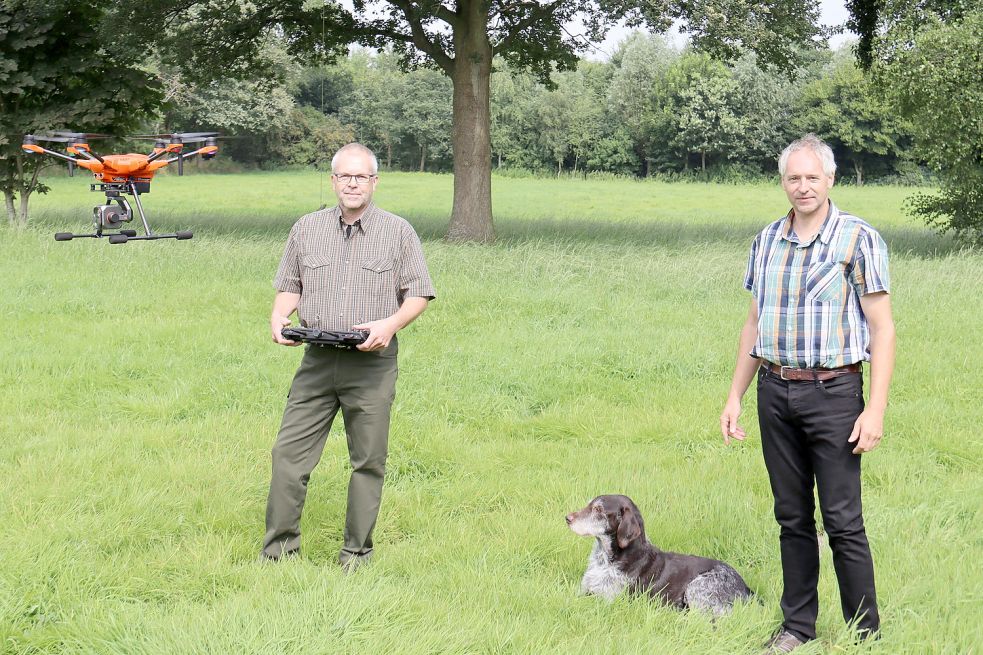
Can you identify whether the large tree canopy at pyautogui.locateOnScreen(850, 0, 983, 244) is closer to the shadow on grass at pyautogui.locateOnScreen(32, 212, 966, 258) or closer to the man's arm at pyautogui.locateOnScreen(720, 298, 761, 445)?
the shadow on grass at pyautogui.locateOnScreen(32, 212, 966, 258)

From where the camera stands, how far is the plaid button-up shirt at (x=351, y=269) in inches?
179

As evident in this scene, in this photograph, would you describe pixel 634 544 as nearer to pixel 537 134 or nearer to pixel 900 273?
pixel 900 273

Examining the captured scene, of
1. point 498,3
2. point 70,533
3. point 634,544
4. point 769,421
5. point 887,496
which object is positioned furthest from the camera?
point 498,3

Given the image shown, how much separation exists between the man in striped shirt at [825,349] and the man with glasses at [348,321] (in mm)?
1703

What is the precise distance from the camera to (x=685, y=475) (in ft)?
19.9

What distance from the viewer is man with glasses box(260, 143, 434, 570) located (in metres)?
4.53

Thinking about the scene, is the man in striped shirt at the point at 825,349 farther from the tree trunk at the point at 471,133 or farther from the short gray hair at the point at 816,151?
the tree trunk at the point at 471,133

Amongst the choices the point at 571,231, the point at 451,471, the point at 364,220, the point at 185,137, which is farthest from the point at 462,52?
the point at 364,220

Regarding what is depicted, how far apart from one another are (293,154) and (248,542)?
132ft

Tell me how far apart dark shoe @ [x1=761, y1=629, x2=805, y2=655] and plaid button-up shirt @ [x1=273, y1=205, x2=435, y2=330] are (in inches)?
88.9

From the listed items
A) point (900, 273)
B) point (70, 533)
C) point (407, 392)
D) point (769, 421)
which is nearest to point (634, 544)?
point (769, 421)

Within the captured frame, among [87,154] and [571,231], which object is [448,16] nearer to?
[571,231]

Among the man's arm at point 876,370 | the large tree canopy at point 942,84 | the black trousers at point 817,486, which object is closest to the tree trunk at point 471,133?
the large tree canopy at point 942,84

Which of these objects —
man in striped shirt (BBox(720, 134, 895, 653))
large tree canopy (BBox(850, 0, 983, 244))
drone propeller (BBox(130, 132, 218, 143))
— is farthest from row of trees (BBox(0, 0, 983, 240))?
man in striped shirt (BBox(720, 134, 895, 653))
